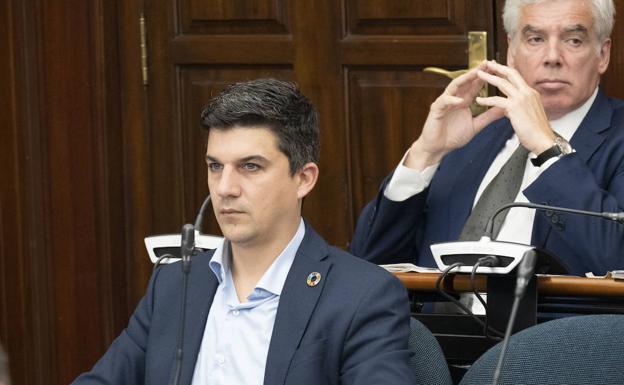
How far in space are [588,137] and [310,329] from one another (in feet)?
4.18

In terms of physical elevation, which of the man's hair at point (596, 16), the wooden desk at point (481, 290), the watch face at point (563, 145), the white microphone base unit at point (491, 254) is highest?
the man's hair at point (596, 16)

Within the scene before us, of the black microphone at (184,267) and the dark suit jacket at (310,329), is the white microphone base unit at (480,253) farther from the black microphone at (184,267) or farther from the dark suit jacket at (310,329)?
the black microphone at (184,267)

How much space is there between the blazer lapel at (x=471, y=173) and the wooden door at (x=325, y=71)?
61cm

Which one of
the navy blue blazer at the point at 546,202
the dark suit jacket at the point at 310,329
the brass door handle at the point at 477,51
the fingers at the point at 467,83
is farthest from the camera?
the brass door handle at the point at 477,51

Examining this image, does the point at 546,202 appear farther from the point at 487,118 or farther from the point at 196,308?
the point at 196,308

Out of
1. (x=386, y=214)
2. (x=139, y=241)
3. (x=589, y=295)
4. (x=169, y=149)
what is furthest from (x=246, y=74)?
(x=589, y=295)

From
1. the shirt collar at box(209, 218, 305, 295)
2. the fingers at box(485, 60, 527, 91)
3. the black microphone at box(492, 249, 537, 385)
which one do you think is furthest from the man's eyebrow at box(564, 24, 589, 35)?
the black microphone at box(492, 249, 537, 385)

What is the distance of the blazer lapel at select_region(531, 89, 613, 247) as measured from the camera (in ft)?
11.2

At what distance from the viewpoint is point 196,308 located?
266 cm

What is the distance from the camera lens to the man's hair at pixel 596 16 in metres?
3.66

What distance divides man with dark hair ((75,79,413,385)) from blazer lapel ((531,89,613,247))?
2.93 ft

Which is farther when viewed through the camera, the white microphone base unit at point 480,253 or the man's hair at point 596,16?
the man's hair at point 596,16

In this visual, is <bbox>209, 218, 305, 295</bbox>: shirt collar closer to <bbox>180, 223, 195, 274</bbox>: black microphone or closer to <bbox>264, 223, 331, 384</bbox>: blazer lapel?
<bbox>264, 223, 331, 384</bbox>: blazer lapel

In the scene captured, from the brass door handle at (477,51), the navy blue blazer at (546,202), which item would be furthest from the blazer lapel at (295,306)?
the brass door handle at (477,51)
